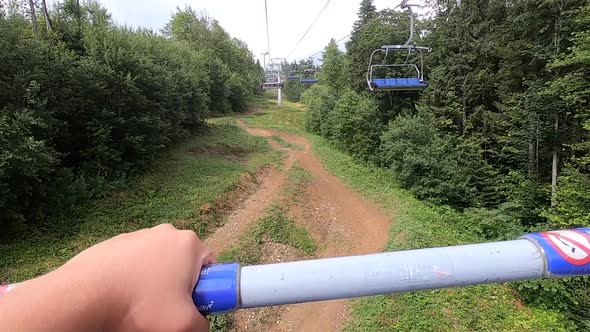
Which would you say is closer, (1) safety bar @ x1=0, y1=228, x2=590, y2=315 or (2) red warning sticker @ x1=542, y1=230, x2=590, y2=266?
(1) safety bar @ x1=0, y1=228, x2=590, y2=315

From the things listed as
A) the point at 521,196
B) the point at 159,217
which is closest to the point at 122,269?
the point at 159,217

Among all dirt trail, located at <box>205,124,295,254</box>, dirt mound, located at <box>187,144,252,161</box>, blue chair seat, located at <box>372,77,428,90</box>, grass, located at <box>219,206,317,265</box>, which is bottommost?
grass, located at <box>219,206,317,265</box>

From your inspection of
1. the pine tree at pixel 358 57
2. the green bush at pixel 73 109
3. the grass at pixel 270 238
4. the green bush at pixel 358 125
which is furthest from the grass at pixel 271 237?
the pine tree at pixel 358 57

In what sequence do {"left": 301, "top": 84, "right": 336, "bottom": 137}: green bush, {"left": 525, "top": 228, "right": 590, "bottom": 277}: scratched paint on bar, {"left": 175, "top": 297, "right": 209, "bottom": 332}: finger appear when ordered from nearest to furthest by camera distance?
1. {"left": 175, "top": 297, "right": 209, "bottom": 332}: finger
2. {"left": 525, "top": 228, "right": 590, "bottom": 277}: scratched paint on bar
3. {"left": 301, "top": 84, "right": 336, "bottom": 137}: green bush

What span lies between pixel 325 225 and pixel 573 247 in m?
11.9

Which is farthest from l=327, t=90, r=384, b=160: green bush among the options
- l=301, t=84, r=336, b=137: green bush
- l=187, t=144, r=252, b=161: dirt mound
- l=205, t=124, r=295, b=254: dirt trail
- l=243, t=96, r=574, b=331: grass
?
l=243, t=96, r=574, b=331: grass

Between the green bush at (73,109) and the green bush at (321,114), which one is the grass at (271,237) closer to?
the green bush at (73,109)

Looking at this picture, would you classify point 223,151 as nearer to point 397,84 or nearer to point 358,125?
point 358,125

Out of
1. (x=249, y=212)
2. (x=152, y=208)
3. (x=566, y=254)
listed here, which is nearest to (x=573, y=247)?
(x=566, y=254)

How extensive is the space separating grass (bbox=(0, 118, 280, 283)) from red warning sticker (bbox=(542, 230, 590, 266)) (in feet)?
30.7

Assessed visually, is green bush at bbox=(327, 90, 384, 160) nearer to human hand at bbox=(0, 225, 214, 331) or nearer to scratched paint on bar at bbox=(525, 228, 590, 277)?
scratched paint on bar at bbox=(525, 228, 590, 277)

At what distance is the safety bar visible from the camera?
89cm

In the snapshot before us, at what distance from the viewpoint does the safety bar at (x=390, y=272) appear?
89 centimetres

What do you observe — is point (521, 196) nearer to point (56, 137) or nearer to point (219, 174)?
point (219, 174)
